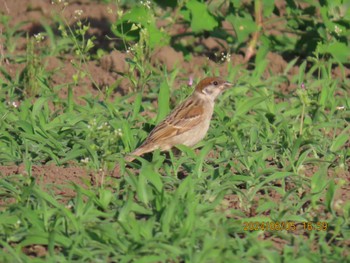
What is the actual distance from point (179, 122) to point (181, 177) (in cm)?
88

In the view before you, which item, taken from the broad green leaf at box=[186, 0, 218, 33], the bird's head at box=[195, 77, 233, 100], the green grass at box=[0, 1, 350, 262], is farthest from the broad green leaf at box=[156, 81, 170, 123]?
the broad green leaf at box=[186, 0, 218, 33]

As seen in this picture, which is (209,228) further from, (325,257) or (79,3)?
(79,3)

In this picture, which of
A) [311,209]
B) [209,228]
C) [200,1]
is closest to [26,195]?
[209,228]

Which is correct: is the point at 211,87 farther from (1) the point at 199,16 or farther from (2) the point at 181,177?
(1) the point at 199,16

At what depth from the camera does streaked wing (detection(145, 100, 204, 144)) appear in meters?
7.82

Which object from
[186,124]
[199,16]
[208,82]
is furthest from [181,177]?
[199,16]

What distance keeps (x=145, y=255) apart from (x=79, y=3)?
6383 mm

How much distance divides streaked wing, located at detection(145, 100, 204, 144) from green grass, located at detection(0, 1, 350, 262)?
0.65 feet

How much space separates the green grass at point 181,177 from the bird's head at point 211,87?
0.73 feet

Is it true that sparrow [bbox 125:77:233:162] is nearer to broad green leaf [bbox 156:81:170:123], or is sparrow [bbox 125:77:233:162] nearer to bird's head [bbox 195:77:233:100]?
bird's head [bbox 195:77:233:100]

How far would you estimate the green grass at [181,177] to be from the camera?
573 centimetres

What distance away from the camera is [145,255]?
18.4 ft

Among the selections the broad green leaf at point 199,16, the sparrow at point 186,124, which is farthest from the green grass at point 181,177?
the broad green leaf at point 199,16
